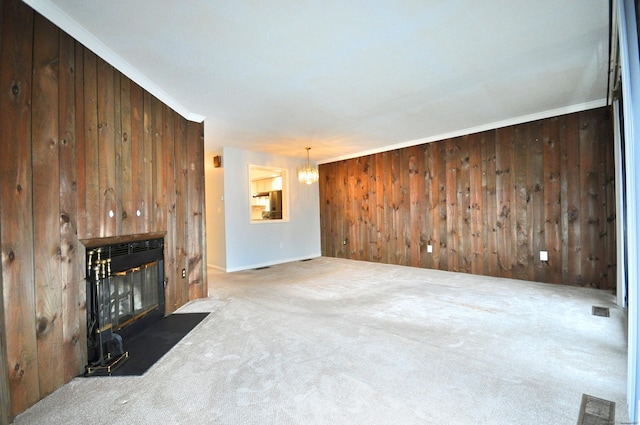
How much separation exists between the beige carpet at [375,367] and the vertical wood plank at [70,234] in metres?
0.24

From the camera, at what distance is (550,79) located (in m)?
3.15

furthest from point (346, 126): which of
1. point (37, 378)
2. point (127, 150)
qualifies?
point (37, 378)

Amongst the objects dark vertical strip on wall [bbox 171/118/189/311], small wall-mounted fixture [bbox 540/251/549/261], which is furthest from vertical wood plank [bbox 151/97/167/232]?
small wall-mounted fixture [bbox 540/251/549/261]

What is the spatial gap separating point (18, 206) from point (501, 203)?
220 inches

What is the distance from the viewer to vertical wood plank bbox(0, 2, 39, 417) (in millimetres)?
1603

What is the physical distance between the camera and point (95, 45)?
2.24 m

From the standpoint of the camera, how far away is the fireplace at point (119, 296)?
2139 mm

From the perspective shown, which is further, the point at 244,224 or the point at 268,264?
the point at 268,264

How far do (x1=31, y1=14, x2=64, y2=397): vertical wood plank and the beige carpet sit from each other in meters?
0.27

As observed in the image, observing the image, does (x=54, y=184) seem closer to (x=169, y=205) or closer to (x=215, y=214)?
(x=169, y=205)

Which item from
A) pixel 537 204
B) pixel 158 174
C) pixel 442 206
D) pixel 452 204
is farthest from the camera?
pixel 442 206

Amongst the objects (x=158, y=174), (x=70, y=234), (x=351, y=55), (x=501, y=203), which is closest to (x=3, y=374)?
(x=70, y=234)

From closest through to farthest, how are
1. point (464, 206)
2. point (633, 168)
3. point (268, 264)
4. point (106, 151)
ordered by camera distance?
point (633, 168) < point (106, 151) < point (464, 206) < point (268, 264)

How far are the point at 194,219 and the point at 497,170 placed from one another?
473cm
